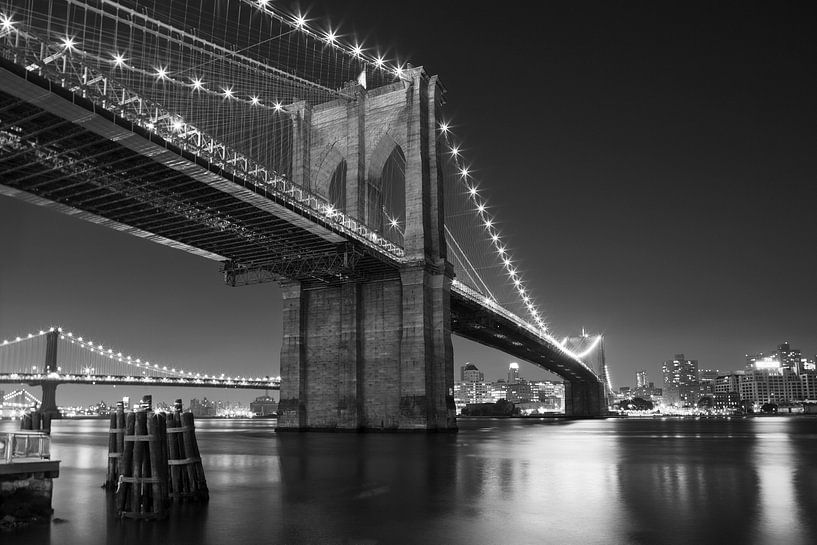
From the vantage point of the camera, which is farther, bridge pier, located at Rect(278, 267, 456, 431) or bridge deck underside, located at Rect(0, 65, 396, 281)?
bridge pier, located at Rect(278, 267, 456, 431)

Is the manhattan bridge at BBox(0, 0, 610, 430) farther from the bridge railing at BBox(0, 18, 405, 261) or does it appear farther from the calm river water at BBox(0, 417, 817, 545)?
the calm river water at BBox(0, 417, 817, 545)

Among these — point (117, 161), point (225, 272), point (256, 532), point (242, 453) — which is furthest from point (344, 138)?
point (256, 532)

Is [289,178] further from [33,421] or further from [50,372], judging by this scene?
[50,372]

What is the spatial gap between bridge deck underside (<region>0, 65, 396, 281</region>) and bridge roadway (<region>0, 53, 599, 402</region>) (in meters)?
0.05

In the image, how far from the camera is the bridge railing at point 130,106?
2173 cm

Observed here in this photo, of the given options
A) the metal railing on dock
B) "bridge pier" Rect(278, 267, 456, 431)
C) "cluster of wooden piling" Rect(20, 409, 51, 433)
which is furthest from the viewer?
"bridge pier" Rect(278, 267, 456, 431)

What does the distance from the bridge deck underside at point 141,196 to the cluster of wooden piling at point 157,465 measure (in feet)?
45.4

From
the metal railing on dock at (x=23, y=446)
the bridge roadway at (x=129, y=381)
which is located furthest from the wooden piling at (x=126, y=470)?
the bridge roadway at (x=129, y=381)

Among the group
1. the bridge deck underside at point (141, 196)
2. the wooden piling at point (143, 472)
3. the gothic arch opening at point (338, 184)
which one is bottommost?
the wooden piling at point (143, 472)

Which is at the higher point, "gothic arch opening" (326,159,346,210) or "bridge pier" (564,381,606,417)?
"gothic arch opening" (326,159,346,210)

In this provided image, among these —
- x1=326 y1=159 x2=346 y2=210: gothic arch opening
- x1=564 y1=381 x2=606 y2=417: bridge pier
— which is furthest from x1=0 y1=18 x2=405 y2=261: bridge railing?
x1=564 y1=381 x2=606 y2=417: bridge pier

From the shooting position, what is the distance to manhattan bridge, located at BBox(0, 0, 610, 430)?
90.7 ft

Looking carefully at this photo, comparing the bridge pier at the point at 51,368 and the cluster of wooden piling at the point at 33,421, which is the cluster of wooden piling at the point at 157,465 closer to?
the cluster of wooden piling at the point at 33,421

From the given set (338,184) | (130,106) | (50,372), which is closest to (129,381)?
(50,372)
